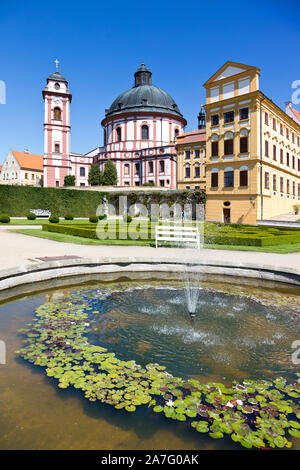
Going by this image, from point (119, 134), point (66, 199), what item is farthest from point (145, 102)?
point (66, 199)

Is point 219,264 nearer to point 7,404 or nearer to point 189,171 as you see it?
point 7,404

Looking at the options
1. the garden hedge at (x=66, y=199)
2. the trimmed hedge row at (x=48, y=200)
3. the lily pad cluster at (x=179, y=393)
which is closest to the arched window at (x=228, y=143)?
the garden hedge at (x=66, y=199)

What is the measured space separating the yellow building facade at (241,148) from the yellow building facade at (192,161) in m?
13.4

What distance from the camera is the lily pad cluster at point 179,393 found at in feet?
8.14

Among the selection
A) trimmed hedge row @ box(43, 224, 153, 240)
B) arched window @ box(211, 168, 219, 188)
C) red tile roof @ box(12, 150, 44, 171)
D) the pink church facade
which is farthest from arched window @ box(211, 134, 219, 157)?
red tile roof @ box(12, 150, 44, 171)

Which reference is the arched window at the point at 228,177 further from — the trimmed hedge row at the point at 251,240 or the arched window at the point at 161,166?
the arched window at the point at 161,166

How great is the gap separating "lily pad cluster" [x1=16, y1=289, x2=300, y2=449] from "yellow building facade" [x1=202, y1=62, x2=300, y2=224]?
24856 mm

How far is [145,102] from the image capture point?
61406 mm

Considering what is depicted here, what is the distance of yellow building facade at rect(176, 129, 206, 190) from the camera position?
139 feet

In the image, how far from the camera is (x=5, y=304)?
559cm

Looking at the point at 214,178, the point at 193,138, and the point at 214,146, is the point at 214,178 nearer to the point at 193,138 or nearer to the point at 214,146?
the point at 214,146
